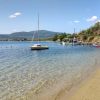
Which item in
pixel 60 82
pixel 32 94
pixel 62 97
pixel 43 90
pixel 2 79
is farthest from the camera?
pixel 2 79

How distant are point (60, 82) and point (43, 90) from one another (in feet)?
11.1

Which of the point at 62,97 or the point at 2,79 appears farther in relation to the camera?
the point at 2,79

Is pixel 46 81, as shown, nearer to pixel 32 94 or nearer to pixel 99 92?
pixel 32 94

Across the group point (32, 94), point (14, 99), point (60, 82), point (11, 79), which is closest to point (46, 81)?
point (60, 82)

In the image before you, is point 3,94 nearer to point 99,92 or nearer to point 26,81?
point 26,81

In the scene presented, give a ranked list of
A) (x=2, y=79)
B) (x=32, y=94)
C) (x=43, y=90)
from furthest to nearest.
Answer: (x=2, y=79) < (x=43, y=90) < (x=32, y=94)

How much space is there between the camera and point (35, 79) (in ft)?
72.4

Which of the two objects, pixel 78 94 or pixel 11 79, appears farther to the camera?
pixel 11 79

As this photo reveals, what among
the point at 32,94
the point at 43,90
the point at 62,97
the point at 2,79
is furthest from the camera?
the point at 2,79

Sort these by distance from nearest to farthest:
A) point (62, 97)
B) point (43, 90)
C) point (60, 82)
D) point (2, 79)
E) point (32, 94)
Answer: point (62, 97) → point (32, 94) → point (43, 90) → point (60, 82) → point (2, 79)

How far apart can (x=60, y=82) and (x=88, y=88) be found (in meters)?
4.07

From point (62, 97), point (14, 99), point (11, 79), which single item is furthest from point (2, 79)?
point (62, 97)

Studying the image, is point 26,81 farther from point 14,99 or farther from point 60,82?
point 14,99

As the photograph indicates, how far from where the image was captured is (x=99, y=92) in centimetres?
1529
